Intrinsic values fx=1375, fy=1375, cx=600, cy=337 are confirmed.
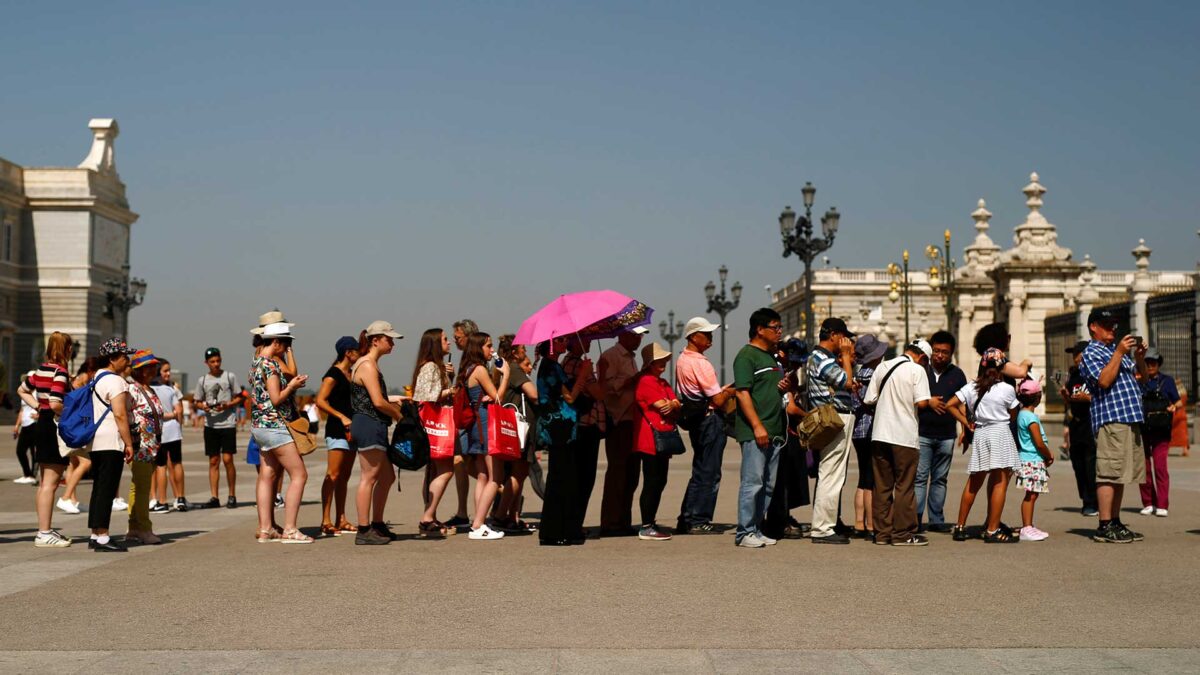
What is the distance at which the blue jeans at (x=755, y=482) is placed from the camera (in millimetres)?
10469

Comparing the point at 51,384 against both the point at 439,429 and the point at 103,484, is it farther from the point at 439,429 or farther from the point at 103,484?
the point at 439,429

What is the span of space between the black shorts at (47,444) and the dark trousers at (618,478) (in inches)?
176

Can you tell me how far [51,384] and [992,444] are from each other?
765 cm

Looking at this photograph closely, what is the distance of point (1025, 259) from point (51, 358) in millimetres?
33339

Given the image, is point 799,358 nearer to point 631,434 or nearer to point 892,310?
point 631,434

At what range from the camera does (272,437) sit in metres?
10.7

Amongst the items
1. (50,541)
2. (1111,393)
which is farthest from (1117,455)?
(50,541)

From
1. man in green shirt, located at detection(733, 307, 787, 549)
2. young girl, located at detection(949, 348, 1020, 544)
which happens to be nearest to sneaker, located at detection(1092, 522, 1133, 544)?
young girl, located at detection(949, 348, 1020, 544)

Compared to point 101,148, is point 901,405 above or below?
below

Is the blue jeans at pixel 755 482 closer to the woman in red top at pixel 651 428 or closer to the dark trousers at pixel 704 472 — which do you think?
the woman in red top at pixel 651 428

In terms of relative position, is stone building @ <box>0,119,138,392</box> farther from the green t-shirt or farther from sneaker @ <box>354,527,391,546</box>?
the green t-shirt

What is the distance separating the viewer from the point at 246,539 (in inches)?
438

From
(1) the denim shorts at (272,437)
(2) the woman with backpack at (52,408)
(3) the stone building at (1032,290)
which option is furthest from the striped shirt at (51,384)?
(3) the stone building at (1032,290)

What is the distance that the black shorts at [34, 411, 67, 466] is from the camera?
11.1m
